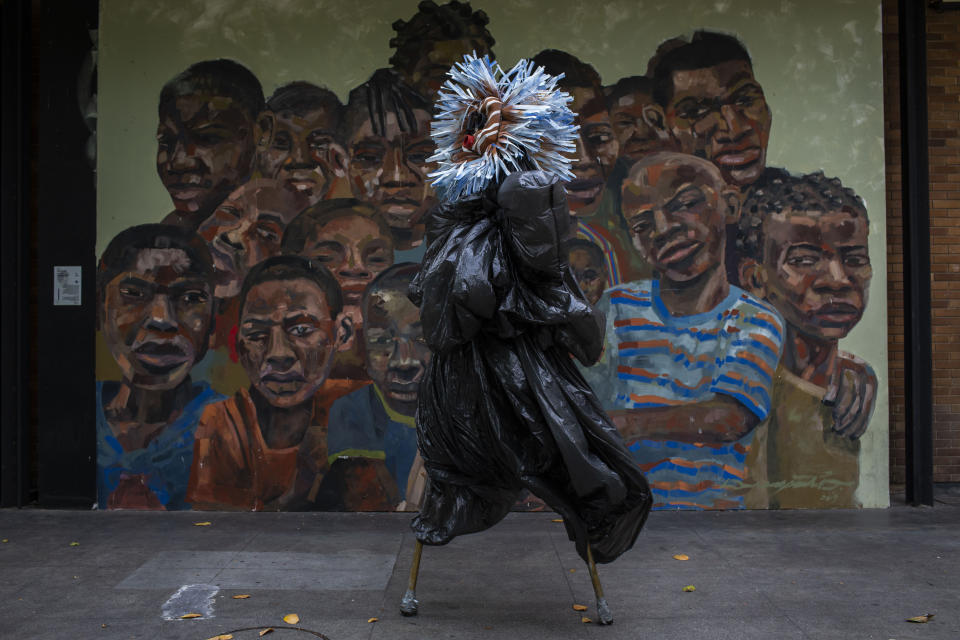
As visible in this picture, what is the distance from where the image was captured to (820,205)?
6555 mm

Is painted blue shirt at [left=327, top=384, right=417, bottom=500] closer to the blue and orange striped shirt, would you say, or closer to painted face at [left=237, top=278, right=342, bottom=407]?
painted face at [left=237, top=278, right=342, bottom=407]

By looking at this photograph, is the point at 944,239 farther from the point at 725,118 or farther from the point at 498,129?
the point at 498,129

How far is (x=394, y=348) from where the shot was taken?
21.4ft

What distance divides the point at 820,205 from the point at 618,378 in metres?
2.13

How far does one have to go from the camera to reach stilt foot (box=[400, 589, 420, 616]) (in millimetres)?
4156

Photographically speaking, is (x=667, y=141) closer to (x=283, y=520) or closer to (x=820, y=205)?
(x=820, y=205)

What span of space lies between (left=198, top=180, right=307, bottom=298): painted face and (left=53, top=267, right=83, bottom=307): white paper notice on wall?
3.52ft

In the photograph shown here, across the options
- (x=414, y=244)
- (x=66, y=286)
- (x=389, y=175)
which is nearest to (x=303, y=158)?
(x=389, y=175)

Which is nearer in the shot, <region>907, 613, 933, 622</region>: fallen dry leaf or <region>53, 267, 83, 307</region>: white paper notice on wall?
<region>907, 613, 933, 622</region>: fallen dry leaf

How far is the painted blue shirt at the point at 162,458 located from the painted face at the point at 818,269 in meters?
4.59

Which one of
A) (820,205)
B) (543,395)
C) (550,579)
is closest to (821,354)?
(820,205)

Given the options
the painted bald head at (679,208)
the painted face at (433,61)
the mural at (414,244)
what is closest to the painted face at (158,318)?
the mural at (414,244)

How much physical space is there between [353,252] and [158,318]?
5.40ft

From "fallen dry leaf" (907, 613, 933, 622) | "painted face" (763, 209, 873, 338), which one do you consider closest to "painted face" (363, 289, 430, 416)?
"painted face" (763, 209, 873, 338)
